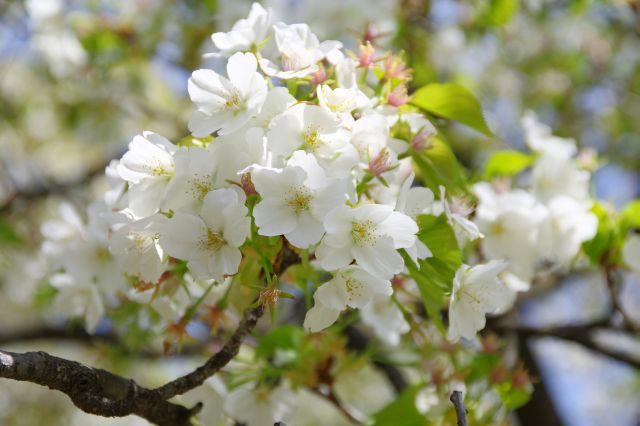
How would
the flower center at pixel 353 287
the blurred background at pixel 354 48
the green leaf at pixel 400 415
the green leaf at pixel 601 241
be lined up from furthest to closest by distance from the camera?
1. the blurred background at pixel 354 48
2. the green leaf at pixel 601 241
3. the green leaf at pixel 400 415
4. the flower center at pixel 353 287

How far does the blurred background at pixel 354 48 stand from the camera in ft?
10.9

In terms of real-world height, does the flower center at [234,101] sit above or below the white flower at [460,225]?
above

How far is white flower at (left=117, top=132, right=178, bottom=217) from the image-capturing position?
3.98ft

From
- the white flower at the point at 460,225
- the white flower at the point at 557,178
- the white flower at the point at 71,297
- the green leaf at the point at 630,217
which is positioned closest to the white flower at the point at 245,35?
the white flower at the point at 460,225

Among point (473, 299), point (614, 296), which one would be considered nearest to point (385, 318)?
point (473, 299)

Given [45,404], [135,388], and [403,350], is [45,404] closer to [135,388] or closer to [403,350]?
[403,350]

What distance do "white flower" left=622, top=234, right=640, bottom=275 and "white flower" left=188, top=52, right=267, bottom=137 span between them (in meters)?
1.14

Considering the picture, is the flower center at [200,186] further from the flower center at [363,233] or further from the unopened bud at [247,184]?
the flower center at [363,233]

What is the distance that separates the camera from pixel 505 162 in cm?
198

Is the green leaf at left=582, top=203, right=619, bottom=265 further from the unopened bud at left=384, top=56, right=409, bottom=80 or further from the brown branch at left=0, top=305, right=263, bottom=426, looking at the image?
the brown branch at left=0, top=305, right=263, bottom=426

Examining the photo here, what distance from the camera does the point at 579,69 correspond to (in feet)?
15.3

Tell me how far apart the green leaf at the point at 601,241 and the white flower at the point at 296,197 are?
98 centimetres

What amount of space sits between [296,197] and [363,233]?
0.12 meters

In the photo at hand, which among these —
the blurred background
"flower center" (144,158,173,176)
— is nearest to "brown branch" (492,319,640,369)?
the blurred background
